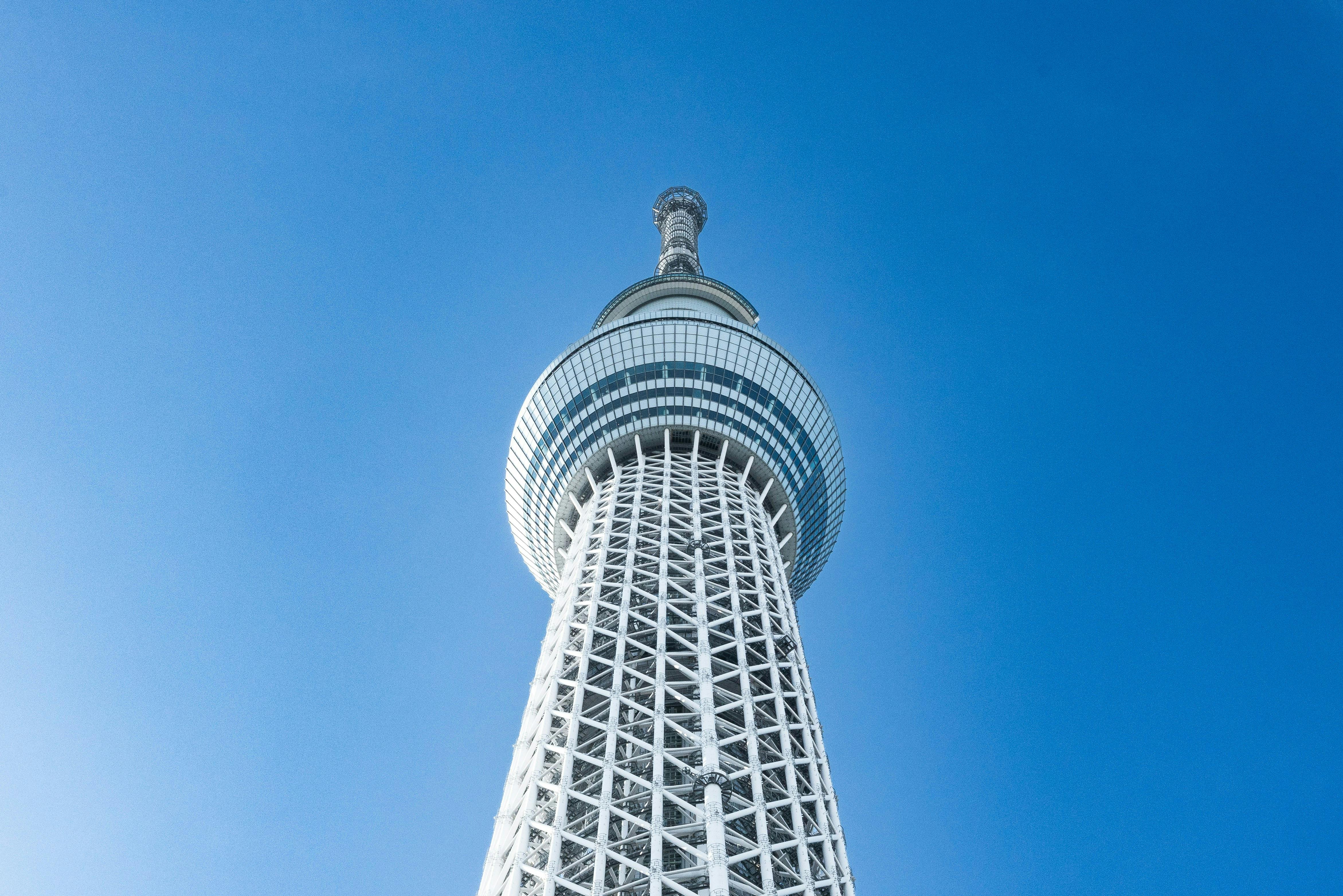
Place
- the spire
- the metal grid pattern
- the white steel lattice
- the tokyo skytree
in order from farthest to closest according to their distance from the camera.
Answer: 1. the spire
2. the metal grid pattern
3. the tokyo skytree
4. the white steel lattice

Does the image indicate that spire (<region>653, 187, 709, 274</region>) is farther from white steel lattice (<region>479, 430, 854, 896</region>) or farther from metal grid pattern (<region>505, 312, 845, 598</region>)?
white steel lattice (<region>479, 430, 854, 896</region>)

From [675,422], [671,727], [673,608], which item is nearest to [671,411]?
[675,422]

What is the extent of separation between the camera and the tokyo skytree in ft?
147

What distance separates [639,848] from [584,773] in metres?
6.37

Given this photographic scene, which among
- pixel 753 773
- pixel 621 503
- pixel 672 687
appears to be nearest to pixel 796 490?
pixel 621 503

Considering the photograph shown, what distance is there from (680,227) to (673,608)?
223ft

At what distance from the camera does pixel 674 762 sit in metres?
47.4

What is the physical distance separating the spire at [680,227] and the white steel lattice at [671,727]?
41.0 meters

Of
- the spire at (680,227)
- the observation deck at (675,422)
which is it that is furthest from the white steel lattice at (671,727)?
the spire at (680,227)

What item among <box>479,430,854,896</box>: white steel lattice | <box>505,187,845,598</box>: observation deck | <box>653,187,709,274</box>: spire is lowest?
<box>479,430,854,896</box>: white steel lattice

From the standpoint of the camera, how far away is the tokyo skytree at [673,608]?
44844mm

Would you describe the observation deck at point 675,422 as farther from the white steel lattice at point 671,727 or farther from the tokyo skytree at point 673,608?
the white steel lattice at point 671,727

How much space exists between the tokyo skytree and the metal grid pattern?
0.54ft

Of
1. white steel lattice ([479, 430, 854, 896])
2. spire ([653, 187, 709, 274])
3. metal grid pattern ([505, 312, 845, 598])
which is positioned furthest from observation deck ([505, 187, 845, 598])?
spire ([653, 187, 709, 274])
